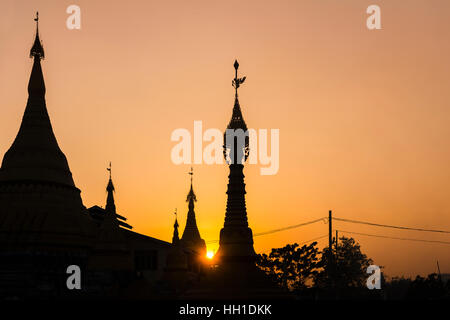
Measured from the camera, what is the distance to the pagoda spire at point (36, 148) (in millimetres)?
46875

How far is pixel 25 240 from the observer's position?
141 feet

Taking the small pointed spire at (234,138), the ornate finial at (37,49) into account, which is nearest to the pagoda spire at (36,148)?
the ornate finial at (37,49)

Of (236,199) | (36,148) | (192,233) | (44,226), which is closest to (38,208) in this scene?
(44,226)

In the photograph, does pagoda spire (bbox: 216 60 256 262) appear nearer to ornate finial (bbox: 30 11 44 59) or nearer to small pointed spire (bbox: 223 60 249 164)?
small pointed spire (bbox: 223 60 249 164)

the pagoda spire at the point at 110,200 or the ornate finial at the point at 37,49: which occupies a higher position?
the ornate finial at the point at 37,49

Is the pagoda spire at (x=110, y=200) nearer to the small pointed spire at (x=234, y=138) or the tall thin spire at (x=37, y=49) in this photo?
the tall thin spire at (x=37, y=49)

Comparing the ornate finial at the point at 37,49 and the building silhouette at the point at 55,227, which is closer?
the building silhouette at the point at 55,227

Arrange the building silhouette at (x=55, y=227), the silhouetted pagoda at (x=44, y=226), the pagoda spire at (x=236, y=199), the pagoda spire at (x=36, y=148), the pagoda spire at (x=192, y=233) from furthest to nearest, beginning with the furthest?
the pagoda spire at (x=192, y=233) < the pagoda spire at (x=36, y=148) < the silhouetted pagoda at (x=44, y=226) < the building silhouette at (x=55, y=227) < the pagoda spire at (x=236, y=199)

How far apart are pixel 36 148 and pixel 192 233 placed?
28.0 meters

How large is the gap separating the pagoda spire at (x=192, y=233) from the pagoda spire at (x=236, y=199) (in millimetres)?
37216

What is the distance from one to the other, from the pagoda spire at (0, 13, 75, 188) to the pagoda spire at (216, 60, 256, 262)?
67.7 ft

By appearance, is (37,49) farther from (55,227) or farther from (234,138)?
Result: (234,138)

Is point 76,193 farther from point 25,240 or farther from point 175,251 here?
point 175,251
